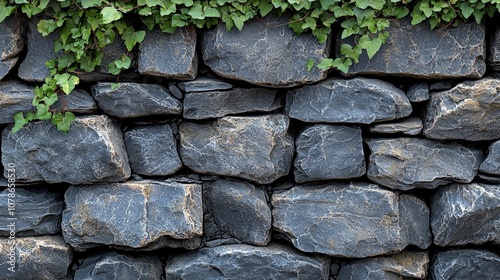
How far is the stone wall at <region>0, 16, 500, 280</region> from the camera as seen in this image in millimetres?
2465

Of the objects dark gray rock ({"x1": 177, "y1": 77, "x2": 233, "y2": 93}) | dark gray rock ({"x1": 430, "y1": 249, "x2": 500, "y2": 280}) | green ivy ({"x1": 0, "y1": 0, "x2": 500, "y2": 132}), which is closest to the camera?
green ivy ({"x1": 0, "y1": 0, "x2": 500, "y2": 132})

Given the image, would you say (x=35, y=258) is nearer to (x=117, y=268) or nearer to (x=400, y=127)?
(x=117, y=268)

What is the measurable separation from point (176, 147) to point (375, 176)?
78cm

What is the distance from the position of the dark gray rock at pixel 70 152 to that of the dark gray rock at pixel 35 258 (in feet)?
0.81

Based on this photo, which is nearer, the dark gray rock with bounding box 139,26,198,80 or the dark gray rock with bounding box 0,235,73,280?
the dark gray rock with bounding box 139,26,198,80

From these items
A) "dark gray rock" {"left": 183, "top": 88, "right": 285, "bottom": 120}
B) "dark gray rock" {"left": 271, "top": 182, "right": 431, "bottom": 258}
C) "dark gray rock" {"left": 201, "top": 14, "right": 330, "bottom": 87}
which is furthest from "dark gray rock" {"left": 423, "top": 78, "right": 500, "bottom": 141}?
"dark gray rock" {"left": 183, "top": 88, "right": 285, "bottom": 120}

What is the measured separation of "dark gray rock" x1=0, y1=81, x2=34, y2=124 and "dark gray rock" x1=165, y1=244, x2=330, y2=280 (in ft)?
2.79

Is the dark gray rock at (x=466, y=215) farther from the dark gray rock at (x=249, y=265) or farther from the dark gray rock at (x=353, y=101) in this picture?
the dark gray rock at (x=249, y=265)

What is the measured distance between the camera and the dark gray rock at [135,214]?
8.29 ft

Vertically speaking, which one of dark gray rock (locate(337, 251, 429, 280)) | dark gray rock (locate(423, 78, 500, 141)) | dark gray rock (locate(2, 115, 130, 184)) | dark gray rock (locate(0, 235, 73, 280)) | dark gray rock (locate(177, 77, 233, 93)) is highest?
dark gray rock (locate(423, 78, 500, 141))

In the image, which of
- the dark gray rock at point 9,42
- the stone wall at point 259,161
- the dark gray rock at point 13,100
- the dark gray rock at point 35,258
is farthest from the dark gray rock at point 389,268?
the dark gray rock at point 9,42

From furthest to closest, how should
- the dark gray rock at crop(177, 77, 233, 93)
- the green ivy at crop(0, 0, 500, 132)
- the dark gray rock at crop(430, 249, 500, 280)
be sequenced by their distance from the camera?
1. the dark gray rock at crop(430, 249, 500, 280)
2. the dark gray rock at crop(177, 77, 233, 93)
3. the green ivy at crop(0, 0, 500, 132)

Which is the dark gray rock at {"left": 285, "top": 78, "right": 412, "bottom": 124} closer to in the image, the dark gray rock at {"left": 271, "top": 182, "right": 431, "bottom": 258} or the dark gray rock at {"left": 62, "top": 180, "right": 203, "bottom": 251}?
the dark gray rock at {"left": 271, "top": 182, "right": 431, "bottom": 258}

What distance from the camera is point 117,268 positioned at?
259 cm
